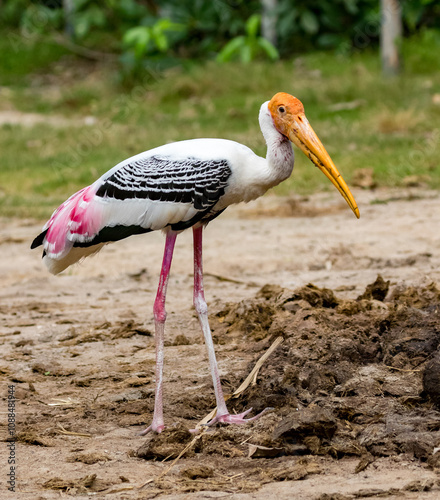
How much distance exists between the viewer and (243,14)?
15.8m

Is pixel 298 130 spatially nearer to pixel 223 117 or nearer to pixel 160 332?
pixel 160 332

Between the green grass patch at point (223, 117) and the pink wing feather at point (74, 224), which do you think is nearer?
the pink wing feather at point (74, 224)

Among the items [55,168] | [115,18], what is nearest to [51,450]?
[55,168]

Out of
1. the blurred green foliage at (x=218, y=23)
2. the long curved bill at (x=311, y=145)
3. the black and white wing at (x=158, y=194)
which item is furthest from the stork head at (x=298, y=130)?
the blurred green foliage at (x=218, y=23)

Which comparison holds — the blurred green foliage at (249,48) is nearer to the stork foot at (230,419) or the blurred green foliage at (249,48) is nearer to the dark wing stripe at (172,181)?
the dark wing stripe at (172,181)

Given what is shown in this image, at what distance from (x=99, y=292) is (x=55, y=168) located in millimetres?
4383

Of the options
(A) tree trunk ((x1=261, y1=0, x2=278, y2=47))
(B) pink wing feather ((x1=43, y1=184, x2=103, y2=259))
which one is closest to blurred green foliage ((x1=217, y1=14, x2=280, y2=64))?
(A) tree trunk ((x1=261, y1=0, x2=278, y2=47))

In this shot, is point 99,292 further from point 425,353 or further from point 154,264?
point 425,353

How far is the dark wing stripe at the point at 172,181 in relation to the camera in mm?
3818

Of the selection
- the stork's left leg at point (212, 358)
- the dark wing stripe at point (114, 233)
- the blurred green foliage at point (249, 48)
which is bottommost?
the stork's left leg at point (212, 358)

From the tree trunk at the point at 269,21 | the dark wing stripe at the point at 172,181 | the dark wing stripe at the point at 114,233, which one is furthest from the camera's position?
the tree trunk at the point at 269,21

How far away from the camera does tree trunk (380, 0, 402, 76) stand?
12.4 m

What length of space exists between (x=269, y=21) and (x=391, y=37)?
2.84 metres

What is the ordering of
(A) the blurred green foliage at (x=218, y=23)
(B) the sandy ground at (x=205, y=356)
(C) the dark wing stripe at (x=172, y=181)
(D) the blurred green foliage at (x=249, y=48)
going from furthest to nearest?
(A) the blurred green foliage at (x=218, y=23)
(D) the blurred green foliage at (x=249, y=48)
(C) the dark wing stripe at (x=172, y=181)
(B) the sandy ground at (x=205, y=356)
